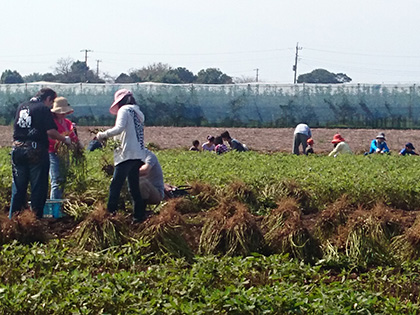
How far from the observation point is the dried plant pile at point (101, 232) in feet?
30.3

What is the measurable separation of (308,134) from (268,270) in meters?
16.4

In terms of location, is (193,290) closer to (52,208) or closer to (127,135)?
(127,135)

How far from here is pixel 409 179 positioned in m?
13.0

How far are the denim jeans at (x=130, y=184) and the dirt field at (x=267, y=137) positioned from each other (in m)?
17.7

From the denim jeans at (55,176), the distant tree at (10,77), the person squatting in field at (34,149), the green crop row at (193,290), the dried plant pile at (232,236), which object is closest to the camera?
the green crop row at (193,290)

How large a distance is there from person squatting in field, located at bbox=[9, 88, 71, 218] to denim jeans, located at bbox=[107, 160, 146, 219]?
860 mm

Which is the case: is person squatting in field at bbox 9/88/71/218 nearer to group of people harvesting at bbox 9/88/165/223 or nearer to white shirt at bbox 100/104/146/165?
group of people harvesting at bbox 9/88/165/223

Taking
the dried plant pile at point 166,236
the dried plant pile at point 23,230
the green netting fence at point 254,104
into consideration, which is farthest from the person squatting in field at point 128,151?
the green netting fence at point 254,104

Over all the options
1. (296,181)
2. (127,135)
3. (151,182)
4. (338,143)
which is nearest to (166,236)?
(127,135)

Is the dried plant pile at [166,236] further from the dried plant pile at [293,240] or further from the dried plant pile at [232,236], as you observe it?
the dried plant pile at [293,240]

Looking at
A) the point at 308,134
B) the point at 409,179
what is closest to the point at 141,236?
the point at 409,179

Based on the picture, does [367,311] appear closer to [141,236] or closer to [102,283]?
[102,283]

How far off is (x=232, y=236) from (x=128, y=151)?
197cm

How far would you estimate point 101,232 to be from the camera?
9.33 meters
